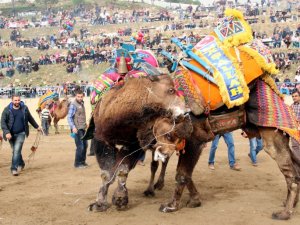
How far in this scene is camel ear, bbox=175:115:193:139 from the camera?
20.6 ft

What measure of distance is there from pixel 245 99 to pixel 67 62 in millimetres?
34952

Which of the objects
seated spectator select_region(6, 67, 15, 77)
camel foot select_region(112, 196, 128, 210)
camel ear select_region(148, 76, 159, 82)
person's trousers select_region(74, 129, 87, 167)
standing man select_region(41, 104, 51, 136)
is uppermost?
camel ear select_region(148, 76, 159, 82)

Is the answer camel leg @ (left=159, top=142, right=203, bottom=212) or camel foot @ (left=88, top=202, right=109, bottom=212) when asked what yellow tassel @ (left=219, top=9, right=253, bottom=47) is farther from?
camel foot @ (left=88, top=202, right=109, bottom=212)

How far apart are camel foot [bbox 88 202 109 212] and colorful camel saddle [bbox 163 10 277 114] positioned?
6.51 feet

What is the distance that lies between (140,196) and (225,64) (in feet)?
9.34

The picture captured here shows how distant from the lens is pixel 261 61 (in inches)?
277

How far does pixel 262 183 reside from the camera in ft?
31.1

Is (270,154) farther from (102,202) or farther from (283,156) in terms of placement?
(102,202)

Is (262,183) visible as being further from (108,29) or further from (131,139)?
(108,29)

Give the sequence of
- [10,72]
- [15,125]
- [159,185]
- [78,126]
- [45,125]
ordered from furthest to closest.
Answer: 1. [10,72]
2. [45,125]
3. [78,126]
4. [15,125]
5. [159,185]

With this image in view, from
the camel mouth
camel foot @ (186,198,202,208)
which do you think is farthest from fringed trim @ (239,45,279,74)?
camel foot @ (186,198,202,208)

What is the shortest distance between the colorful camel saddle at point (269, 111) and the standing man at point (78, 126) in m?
5.54

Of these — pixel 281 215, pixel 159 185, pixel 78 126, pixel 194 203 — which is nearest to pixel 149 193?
pixel 159 185

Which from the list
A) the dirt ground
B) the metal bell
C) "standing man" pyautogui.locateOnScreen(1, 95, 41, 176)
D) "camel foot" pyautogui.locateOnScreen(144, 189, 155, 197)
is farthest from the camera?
"standing man" pyautogui.locateOnScreen(1, 95, 41, 176)
